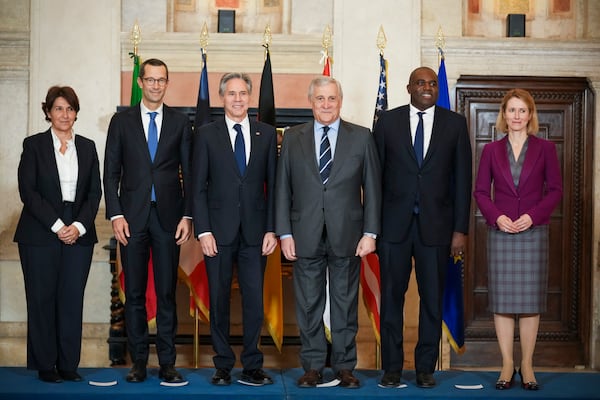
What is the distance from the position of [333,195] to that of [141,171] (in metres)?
1.04

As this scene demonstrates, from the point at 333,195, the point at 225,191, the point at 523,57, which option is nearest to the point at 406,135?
the point at 333,195

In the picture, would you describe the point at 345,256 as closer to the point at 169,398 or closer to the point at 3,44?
the point at 169,398

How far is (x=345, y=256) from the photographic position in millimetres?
4668

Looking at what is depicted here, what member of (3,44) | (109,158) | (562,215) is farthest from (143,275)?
(562,215)

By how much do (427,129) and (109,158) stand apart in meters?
1.73

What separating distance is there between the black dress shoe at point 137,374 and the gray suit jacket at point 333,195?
3.47 feet

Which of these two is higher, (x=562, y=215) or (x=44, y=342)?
(x=562, y=215)

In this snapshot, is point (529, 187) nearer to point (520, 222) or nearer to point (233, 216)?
point (520, 222)

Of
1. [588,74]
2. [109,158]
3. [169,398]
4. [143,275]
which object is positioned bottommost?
[169,398]

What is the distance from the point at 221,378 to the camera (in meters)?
4.75

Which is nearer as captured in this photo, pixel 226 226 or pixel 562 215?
pixel 226 226

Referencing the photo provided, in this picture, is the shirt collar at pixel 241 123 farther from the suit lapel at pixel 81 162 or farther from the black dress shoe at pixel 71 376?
the black dress shoe at pixel 71 376

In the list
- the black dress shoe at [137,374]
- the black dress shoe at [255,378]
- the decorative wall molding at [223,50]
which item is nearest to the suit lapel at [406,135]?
the black dress shoe at [255,378]

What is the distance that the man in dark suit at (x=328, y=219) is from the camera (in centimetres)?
466
